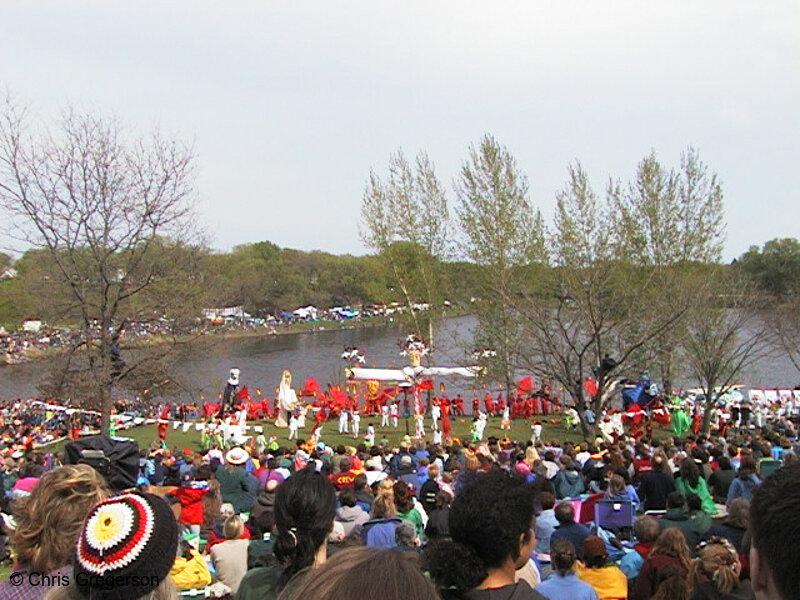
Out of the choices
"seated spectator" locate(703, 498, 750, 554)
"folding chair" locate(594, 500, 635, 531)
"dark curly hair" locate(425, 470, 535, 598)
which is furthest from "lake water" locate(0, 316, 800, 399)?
"dark curly hair" locate(425, 470, 535, 598)

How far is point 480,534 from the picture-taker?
3.56m

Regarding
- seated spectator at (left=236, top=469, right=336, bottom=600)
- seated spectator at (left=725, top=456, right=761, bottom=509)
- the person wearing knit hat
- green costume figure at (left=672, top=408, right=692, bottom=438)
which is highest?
the person wearing knit hat

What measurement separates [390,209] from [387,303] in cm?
447

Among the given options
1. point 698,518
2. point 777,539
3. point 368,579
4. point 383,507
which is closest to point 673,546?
point 698,518

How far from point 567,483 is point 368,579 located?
10.8m

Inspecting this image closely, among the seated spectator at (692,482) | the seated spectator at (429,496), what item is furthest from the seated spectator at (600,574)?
the seated spectator at (692,482)

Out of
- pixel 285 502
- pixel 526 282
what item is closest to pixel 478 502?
pixel 285 502

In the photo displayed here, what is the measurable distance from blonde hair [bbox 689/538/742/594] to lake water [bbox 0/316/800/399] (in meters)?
16.6

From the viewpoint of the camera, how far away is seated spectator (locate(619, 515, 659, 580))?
722 centimetres

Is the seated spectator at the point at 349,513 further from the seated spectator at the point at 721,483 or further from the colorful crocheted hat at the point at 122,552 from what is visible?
the colorful crocheted hat at the point at 122,552

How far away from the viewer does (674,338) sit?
2558 cm

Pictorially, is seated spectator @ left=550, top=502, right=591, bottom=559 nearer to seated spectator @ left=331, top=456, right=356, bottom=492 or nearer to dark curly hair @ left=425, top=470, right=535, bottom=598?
seated spectator @ left=331, top=456, right=356, bottom=492

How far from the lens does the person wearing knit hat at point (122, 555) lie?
101 inches

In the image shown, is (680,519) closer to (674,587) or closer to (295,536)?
(674,587)
